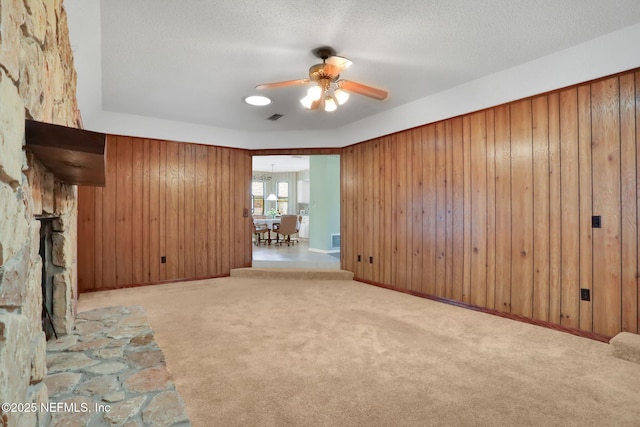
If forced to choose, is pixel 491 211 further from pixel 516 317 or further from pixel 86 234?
pixel 86 234

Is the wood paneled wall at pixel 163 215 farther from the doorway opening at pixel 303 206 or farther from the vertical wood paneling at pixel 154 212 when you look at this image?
the doorway opening at pixel 303 206

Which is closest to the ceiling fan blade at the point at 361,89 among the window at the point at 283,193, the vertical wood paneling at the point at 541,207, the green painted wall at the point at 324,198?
the vertical wood paneling at the point at 541,207

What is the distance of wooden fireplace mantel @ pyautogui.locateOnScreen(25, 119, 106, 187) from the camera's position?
3.75ft

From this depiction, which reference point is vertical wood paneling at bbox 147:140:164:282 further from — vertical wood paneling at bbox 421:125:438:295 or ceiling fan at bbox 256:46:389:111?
vertical wood paneling at bbox 421:125:438:295

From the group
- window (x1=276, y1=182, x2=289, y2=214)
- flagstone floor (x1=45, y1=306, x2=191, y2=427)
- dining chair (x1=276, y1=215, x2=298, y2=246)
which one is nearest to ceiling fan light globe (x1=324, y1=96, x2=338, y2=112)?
flagstone floor (x1=45, y1=306, x2=191, y2=427)

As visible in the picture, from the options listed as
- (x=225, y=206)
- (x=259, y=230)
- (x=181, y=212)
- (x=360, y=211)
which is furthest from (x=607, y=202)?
(x=259, y=230)

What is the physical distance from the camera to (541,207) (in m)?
3.03

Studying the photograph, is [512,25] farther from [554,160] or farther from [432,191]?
[432,191]

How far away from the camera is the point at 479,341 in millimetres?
2629

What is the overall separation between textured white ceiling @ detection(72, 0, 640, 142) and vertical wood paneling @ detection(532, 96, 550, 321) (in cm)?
55

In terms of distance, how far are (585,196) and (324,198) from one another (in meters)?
4.67

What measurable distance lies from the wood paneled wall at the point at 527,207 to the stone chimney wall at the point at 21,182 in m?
3.57

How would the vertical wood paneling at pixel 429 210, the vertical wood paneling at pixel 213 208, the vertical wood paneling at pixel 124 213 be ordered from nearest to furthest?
the vertical wood paneling at pixel 429 210 < the vertical wood paneling at pixel 124 213 < the vertical wood paneling at pixel 213 208

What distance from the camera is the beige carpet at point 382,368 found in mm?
1691
